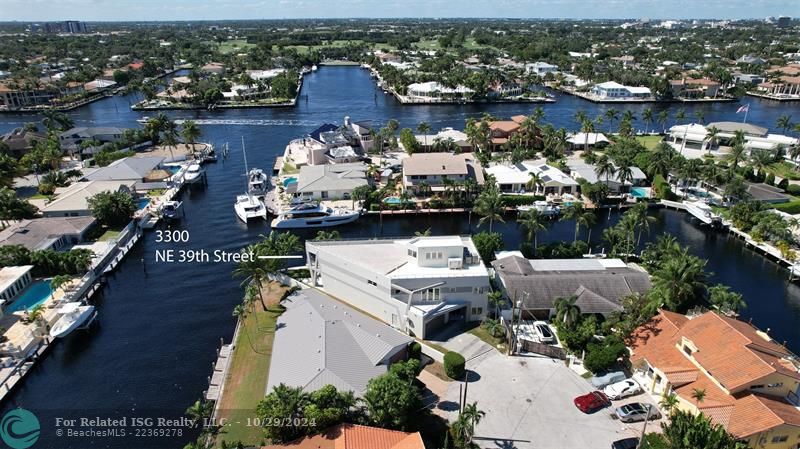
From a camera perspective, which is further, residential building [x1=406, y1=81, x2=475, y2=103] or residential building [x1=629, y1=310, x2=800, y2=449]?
residential building [x1=406, y1=81, x2=475, y2=103]

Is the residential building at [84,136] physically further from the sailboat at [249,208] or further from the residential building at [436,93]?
the residential building at [436,93]

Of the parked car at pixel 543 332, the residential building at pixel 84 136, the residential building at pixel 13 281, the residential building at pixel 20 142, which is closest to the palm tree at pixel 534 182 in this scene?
the parked car at pixel 543 332

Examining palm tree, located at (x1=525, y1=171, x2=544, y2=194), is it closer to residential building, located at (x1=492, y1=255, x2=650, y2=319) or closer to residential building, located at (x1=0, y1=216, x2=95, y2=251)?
residential building, located at (x1=492, y1=255, x2=650, y2=319)

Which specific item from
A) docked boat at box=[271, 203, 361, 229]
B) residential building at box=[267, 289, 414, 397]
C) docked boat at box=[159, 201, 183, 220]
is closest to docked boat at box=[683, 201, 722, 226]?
docked boat at box=[271, 203, 361, 229]

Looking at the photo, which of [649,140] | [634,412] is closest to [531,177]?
[634,412]

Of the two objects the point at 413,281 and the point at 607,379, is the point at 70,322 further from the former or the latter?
the point at 607,379

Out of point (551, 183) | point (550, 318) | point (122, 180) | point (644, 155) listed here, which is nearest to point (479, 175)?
point (551, 183)

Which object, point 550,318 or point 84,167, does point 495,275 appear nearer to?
point 550,318
